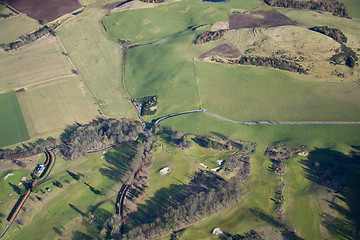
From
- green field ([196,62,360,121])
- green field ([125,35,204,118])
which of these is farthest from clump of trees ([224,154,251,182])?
green field ([125,35,204,118])

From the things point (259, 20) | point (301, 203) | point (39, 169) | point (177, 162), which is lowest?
point (301, 203)

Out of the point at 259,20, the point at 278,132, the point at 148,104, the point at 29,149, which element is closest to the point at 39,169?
the point at 29,149

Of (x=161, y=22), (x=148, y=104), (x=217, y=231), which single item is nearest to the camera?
(x=217, y=231)

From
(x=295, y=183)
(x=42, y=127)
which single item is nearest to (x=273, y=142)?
(x=295, y=183)

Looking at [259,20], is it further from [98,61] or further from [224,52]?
[98,61]

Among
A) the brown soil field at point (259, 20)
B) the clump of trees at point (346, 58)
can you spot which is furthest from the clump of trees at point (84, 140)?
the clump of trees at point (346, 58)

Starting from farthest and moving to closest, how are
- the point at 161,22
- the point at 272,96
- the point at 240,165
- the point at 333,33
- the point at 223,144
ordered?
1. the point at 161,22
2. the point at 333,33
3. the point at 272,96
4. the point at 223,144
5. the point at 240,165
